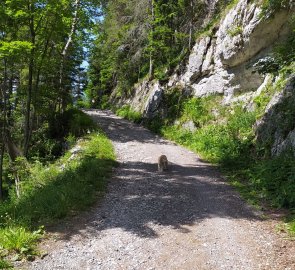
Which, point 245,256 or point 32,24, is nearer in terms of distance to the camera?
point 245,256

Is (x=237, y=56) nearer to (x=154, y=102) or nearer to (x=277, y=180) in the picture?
(x=154, y=102)

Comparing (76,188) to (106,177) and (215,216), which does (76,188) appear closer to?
(106,177)

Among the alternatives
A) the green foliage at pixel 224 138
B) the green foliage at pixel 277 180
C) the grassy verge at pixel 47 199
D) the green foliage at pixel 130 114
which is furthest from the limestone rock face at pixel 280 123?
the green foliage at pixel 130 114

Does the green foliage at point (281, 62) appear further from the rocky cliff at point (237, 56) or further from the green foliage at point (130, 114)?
the green foliage at point (130, 114)

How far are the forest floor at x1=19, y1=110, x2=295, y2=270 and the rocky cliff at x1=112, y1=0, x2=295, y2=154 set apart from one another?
14.6ft

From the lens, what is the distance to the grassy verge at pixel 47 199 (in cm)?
597

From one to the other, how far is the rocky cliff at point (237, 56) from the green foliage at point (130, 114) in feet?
9.32

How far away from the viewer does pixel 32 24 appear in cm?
1342

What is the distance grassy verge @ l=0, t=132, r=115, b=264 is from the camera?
19.6 ft

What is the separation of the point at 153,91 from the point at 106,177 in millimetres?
14602

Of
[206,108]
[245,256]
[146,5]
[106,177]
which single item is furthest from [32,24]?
[146,5]

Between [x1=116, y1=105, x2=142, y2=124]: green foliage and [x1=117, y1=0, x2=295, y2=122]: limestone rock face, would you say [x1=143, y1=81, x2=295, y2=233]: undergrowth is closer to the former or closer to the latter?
[x1=117, y1=0, x2=295, y2=122]: limestone rock face

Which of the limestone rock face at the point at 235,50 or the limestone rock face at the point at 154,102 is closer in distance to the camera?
the limestone rock face at the point at 235,50

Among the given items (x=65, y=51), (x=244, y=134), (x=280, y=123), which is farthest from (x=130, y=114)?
(x=280, y=123)
